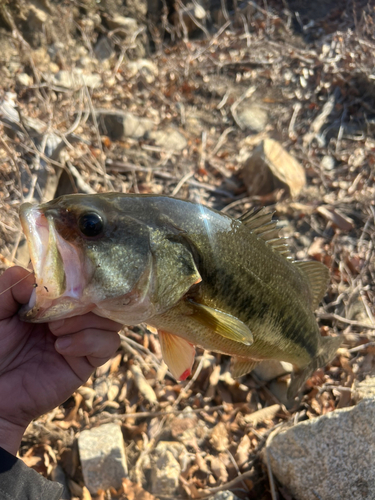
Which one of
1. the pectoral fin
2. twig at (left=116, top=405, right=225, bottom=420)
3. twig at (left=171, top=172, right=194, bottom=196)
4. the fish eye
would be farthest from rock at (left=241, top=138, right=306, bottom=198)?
the fish eye

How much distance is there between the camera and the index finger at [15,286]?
1.70 metres

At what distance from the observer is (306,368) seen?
2494 mm

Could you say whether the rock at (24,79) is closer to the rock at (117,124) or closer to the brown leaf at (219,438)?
the rock at (117,124)

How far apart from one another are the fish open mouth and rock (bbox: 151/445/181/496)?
1.85 metres

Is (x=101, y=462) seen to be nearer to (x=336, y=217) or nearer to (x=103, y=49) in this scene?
(x=336, y=217)

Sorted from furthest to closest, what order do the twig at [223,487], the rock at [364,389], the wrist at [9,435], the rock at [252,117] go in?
the rock at [252,117]
the rock at [364,389]
the twig at [223,487]
the wrist at [9,435]

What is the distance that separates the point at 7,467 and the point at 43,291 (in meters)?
0.93

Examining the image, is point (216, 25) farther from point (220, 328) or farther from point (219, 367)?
point (220, 328)

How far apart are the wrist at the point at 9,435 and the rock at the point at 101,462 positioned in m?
0.87

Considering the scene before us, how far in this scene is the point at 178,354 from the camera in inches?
74.6

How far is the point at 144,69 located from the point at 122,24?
95cm

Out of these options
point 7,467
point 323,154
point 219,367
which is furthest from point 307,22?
point 7,467

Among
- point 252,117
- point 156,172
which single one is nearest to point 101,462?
point 156,172

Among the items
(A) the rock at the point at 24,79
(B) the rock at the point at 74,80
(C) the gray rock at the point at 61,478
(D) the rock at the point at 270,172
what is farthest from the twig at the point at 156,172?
(C) the gray rock at the point at 61,478
